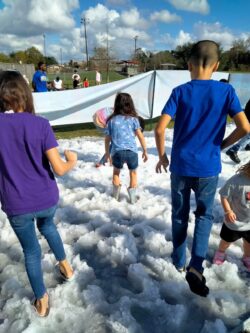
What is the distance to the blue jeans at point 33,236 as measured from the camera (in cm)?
227

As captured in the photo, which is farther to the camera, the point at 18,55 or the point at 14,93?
the point at 18,55

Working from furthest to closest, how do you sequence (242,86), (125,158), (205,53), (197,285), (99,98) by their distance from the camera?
(242,86)
(99,98)
(125,158)
(197,285)
(205,53)

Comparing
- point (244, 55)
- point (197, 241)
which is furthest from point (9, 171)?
point (244, 55)

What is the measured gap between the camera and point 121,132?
4.23 meters

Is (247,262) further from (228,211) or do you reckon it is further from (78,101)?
(78,101)

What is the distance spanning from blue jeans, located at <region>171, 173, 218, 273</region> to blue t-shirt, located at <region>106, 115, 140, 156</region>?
5.35ft

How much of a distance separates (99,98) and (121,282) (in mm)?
6773

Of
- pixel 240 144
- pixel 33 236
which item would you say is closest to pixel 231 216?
pixel 33 236

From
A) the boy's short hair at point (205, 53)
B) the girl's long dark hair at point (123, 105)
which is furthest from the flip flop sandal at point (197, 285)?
the girl's long dark hair at point (123, 105)

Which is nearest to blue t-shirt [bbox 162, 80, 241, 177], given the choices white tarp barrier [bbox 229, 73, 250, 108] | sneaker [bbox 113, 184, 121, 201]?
sneaker [bbox 113, 184, 121, 201]

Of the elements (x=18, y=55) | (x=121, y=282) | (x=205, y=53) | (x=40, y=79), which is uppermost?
(x=205, y=53)

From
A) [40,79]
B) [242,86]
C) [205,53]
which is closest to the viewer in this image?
[205,53]

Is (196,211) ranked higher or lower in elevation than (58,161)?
lower

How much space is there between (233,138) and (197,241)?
877 millimetres
